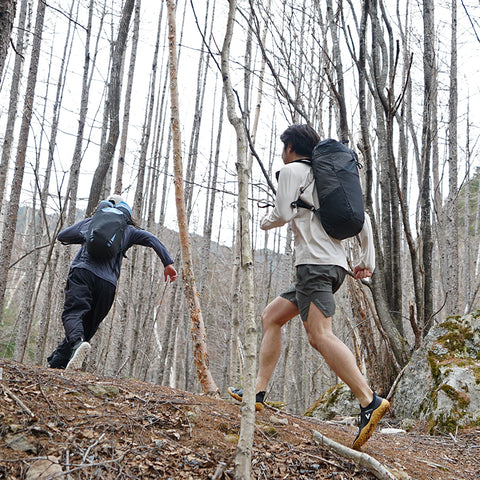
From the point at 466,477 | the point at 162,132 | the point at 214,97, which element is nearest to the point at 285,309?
the point at 466,477

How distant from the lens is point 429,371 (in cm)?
463

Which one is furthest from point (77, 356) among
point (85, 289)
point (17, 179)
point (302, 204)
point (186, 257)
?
point (17, 179)

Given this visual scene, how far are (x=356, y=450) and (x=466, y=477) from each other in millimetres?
872

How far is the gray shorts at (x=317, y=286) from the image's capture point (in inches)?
97.8

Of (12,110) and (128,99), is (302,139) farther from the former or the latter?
(12,110)

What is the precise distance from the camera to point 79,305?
3.58 meters

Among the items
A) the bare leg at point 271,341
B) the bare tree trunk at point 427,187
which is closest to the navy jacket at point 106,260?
the bare leg at point 271,341

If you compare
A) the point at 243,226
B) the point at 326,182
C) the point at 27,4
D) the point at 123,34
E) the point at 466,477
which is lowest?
the point at 466,477

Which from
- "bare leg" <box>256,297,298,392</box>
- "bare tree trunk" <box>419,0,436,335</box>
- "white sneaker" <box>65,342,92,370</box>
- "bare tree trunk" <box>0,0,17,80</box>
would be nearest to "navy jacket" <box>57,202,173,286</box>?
"white sneaker" <box>65,342,92,370</box>

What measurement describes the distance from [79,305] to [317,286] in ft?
6.73

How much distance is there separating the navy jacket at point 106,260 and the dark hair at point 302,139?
64.2 inches

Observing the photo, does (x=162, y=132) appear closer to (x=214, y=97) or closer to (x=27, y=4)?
(x=214, y=97)

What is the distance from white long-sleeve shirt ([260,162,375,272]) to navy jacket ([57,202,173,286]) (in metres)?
1.59

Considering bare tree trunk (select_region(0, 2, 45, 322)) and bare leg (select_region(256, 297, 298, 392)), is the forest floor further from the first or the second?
bare tree trunk (select_region(0, 2, 45, 322))
